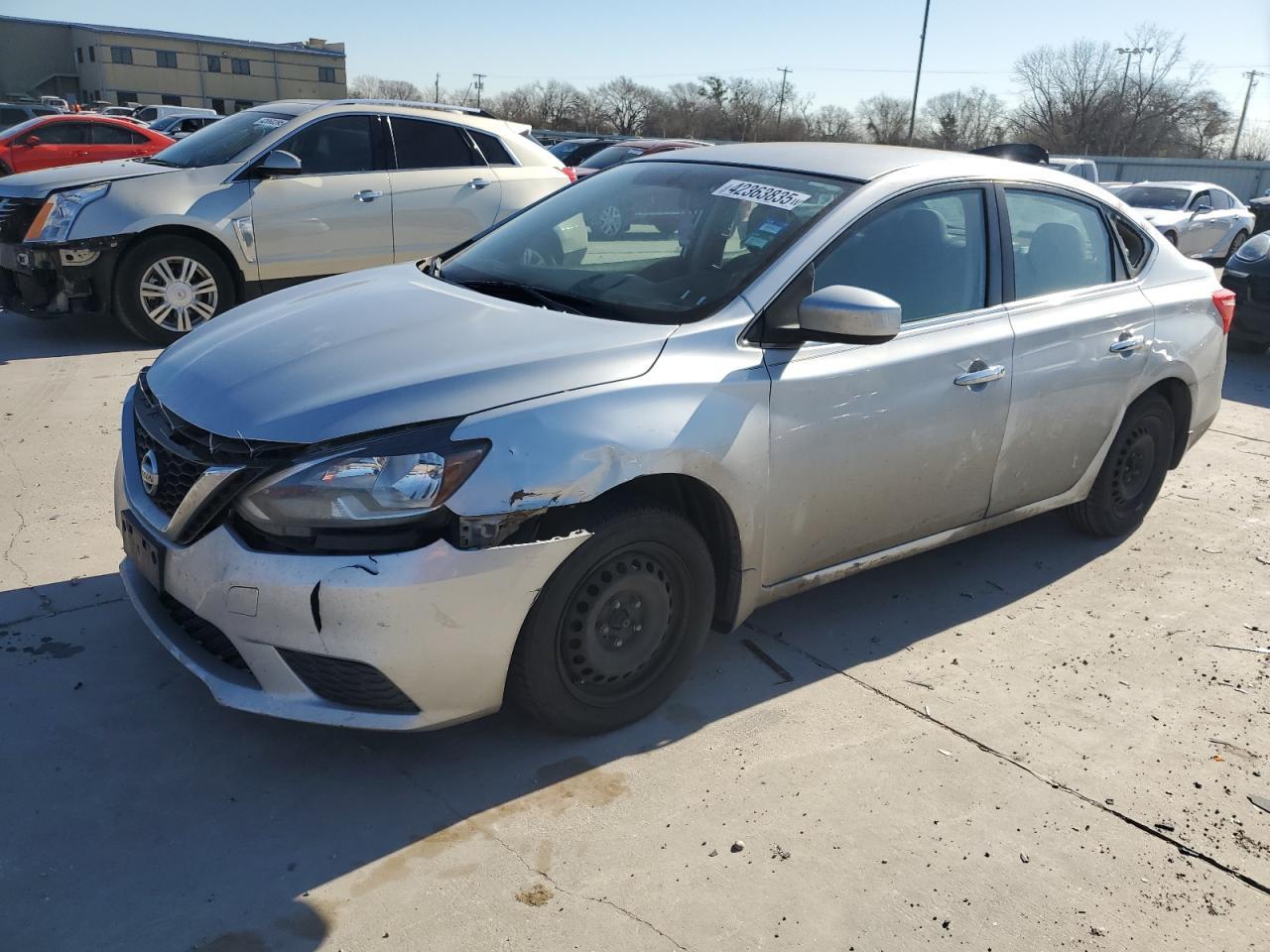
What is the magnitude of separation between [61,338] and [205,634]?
5873 mm

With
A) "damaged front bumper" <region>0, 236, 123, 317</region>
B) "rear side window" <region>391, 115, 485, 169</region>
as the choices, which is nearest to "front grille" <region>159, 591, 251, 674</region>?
"damaged front bumper" <region>0, 236, 123, 317</region>

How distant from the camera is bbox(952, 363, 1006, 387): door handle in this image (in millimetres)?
3629

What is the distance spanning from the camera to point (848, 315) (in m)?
3.05

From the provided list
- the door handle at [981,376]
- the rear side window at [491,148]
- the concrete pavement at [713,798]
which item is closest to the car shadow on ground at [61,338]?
the rear side window at [491,148]

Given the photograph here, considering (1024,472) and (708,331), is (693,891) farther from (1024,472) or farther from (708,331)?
(1024,472)

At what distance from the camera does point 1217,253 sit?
57.9 ft

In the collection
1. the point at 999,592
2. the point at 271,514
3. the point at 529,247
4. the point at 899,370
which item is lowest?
the point at 999,592

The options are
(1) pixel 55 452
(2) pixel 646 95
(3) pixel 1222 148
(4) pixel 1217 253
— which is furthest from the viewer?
(2) pixel 646 95

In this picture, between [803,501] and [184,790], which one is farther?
[803,501]

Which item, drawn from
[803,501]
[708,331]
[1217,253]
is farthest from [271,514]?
[1217,253]

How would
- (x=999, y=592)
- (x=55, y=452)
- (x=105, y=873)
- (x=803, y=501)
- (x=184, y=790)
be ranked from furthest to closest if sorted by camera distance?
(x=55, y=452), (x=999, y=592), (x=803, y=501), (x=184, y=790), (x=105, y=873)

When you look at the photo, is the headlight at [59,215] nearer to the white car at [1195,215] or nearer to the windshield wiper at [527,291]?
the windshield wiper at [527,291]

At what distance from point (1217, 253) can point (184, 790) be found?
19.2 m

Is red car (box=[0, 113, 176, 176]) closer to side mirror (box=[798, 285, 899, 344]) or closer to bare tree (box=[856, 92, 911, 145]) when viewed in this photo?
side mirror (box=[798, 285, 899, 344])
